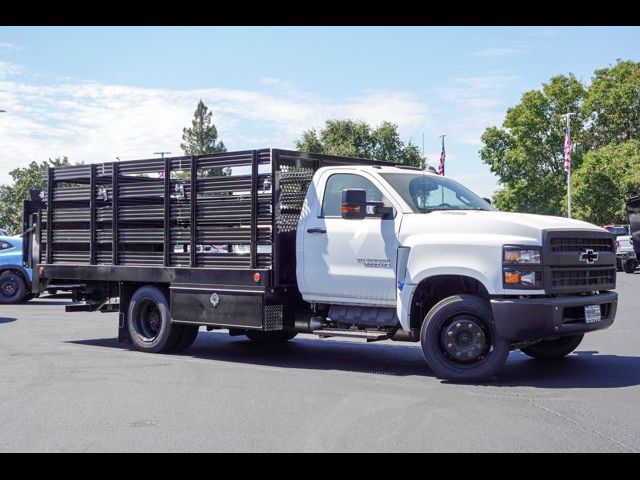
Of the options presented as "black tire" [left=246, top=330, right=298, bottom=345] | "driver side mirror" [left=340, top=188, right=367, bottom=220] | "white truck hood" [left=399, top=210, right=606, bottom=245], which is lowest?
"black tire" [left=246, top=330, right=298, bottom=345]

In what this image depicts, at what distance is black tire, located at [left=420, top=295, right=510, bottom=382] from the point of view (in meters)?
8.25

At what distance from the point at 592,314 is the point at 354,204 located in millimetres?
2635

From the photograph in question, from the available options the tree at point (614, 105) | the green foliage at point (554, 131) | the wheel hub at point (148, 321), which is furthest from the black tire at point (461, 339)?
the tree at point (614, 105)

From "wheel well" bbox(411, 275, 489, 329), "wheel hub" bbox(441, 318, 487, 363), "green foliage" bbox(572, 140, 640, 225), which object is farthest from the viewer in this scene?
"green foliage" bbox(572, 140, 640, 225)

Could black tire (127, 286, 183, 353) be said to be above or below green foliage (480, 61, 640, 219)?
below

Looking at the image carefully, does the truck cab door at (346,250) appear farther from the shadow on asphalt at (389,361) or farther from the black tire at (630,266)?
the black tire at (630,266)

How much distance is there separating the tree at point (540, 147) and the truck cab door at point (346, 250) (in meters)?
54.9

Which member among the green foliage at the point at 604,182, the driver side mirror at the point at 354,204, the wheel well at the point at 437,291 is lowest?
the wheel well at the point at 437,291

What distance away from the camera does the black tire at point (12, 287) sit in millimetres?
19922

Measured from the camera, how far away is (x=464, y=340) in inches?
330

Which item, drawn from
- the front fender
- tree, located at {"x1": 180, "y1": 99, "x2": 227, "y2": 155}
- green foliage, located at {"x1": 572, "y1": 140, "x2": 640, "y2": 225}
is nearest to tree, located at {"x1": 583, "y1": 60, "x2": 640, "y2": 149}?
green foliage, located at {"x1": 572, "y1": 140, "x2": 640, "y2": 225}

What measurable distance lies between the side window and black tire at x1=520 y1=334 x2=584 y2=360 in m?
2.61

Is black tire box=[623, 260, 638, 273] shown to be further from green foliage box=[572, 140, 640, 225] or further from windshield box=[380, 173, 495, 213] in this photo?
windshield box=[380, 173, 495, 213]

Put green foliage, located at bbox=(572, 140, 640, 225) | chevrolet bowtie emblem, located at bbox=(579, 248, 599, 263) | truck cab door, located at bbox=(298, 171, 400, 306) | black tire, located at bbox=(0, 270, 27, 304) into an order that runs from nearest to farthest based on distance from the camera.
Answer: chevrolet bowtie emblem, located at bbox=(579, 248, 599, 263)
truck cab door, located at bbox=(298, 171, 400, 306)
black tire, located at bbox=(0, 270, 27, 304)
green foliage, located at bbox=(572, 140, 640, 225)
